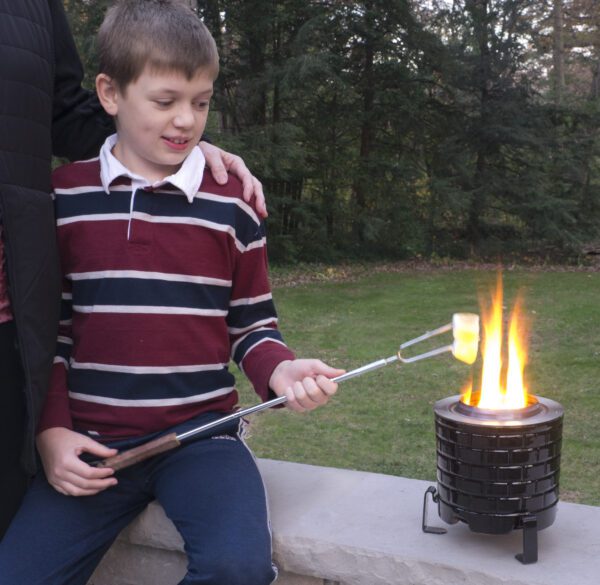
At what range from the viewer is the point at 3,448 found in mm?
1692

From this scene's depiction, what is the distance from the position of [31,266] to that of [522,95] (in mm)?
12846

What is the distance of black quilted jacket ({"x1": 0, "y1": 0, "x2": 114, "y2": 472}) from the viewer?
1629 millimetres

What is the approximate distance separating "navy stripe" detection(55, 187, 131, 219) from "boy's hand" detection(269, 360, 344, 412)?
0.50 metres

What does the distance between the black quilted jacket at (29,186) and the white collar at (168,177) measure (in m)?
0.15

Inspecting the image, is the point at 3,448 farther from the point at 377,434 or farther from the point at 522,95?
the point at 522,95

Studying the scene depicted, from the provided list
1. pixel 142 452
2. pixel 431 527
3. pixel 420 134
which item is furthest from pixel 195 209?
pixel 420 134

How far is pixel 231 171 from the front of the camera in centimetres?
200

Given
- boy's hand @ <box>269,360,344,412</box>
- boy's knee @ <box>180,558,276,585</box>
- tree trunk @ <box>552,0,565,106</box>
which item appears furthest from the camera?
tree trunk @ <box>552,0,565,106</box>

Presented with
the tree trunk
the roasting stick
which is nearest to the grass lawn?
the roasting stick

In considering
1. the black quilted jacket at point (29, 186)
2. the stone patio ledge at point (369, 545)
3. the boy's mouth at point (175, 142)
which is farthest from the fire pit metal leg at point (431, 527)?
the boy's mouth at point (175, 142)

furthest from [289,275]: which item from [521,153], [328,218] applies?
[521,153]

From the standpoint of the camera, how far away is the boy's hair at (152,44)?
1.79m

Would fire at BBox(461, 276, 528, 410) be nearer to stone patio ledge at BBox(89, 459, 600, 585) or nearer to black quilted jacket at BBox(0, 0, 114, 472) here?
stone patio ledge at BBox(89, 459, 600, 585)

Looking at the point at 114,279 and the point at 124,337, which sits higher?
the point at 114,279
